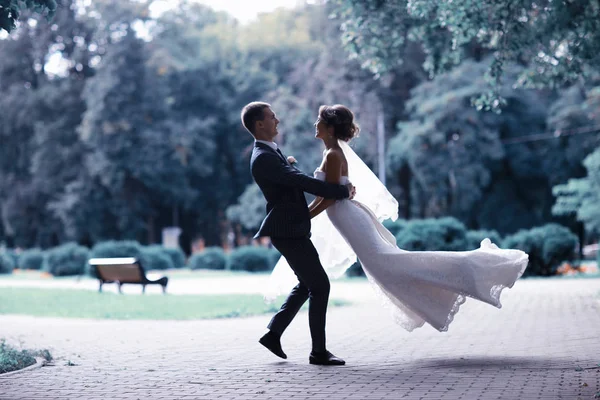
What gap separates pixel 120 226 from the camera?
53344 millimetres

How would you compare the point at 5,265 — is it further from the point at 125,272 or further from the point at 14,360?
the point at 14,360

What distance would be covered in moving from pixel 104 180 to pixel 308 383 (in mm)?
45129

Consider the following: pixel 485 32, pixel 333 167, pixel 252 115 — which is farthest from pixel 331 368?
pixel 485 32

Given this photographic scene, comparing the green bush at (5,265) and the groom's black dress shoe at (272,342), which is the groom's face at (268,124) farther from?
the green bush at (5,265)

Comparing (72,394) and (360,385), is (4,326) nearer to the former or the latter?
(72,394)

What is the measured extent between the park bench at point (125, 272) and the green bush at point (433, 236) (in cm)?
871

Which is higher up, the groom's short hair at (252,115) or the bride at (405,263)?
the groom's short hair at (252,115)

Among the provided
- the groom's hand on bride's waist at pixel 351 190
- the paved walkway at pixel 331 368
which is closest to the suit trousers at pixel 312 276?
the paved walkway at pixel 331 368

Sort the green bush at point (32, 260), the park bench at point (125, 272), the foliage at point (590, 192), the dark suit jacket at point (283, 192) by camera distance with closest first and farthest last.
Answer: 1. the dark suit jacket at point (283, 192)
2. the park bench at point (125, 272)
3. the foliage at point (590, 192)
4. the green bush at point (32, 260)

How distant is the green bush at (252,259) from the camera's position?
37.5 meters

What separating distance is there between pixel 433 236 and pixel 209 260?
14335 mm

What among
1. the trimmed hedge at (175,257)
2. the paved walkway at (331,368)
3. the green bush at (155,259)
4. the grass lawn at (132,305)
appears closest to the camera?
the paved walkway at (331,368)

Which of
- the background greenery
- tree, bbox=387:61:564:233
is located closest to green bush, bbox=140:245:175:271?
the background greenery

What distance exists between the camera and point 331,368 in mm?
8242
